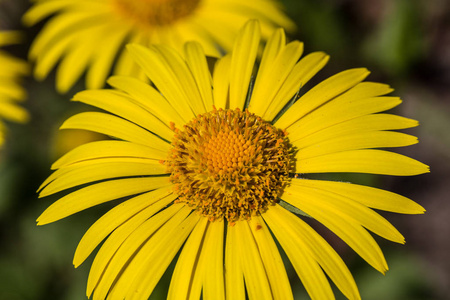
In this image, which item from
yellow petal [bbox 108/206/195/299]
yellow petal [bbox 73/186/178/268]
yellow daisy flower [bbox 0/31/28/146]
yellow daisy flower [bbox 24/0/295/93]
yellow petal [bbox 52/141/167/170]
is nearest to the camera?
yellow petal [bbox 108/206/195/299]

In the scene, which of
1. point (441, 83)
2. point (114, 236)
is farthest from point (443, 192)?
point (114, 236)

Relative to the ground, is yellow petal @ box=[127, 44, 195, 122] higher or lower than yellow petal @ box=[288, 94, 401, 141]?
higher

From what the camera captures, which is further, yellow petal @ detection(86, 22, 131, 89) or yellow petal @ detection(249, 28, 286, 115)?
yellow petal @ detection(86, 22, 131, 89)

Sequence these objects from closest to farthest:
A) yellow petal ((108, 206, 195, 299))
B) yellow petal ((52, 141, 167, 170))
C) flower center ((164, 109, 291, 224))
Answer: yellow petal ((108, 206, 195, 299)) → flower center ((164, 109, 291, 224)) → yellow petal ((52, 141, 167, 170))

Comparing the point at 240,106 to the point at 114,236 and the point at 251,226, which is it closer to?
the point at 251,226

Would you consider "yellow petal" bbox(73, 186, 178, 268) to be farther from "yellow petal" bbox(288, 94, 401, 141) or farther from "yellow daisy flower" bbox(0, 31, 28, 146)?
"yellow daisy flower" bbox(0, 31, 28, 146)

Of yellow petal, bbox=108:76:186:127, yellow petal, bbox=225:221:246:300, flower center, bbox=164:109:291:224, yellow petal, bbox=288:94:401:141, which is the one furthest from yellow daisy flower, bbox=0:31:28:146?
yellow petal, bbox=288:94:401:141

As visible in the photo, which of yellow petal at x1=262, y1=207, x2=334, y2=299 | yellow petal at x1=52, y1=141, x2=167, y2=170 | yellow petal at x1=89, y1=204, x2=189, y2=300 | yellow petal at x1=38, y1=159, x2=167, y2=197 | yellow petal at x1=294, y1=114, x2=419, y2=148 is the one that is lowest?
yellow petal at x1=262, y1=207, x2=334, y2=299

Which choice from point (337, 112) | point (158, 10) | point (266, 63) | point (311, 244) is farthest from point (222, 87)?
point (158, 10)
